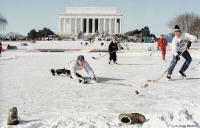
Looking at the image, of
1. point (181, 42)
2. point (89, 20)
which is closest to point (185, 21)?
point (181, 42)

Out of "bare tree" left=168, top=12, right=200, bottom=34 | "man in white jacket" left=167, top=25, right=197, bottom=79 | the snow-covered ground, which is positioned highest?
"bare tree" left=168, top=12, right=200, bottom=34

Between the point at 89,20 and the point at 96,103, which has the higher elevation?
the point at 89,20

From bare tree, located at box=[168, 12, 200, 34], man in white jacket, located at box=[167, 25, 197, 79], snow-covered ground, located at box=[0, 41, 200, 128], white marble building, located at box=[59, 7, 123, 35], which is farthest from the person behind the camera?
white marble building, located at box=[59, 7, 123, 35]

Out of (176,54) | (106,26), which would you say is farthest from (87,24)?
(176,54)

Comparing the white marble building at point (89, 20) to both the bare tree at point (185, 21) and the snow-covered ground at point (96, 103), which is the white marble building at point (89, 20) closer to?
the bare tree at point (185, 21)

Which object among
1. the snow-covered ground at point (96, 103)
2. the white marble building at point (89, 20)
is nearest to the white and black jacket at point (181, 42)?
the snow-covered ground at point (96, 103)

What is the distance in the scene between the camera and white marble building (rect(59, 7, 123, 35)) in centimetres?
9650

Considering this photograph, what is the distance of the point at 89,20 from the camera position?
99.8 m

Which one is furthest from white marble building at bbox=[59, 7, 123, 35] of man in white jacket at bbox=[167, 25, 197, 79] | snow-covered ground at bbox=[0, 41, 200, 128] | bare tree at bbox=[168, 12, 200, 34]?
snow-covered ground at bbox=[0, 41, 200, 128]

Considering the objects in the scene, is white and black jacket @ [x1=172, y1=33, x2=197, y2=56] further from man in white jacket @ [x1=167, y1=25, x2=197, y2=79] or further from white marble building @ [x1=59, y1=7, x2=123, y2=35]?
white marble building @ [x1=59, y1=7, x2=123, y2=35]

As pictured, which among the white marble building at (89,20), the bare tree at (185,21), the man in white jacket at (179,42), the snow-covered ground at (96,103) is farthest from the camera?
the white marble building at (89,20)

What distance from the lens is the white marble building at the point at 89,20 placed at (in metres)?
96.5

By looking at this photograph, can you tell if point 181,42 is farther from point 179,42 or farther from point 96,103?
point 96,103

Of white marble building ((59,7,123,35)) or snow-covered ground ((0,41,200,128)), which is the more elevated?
white marble building ((59,7,123,35))
